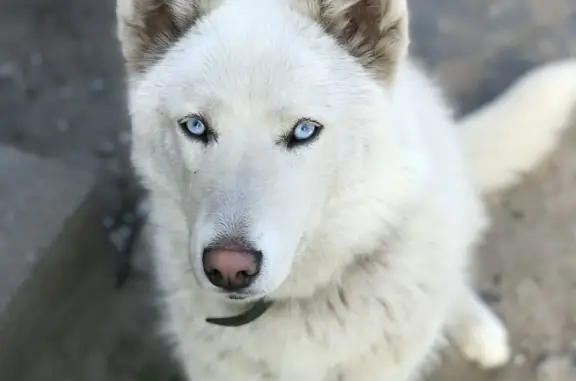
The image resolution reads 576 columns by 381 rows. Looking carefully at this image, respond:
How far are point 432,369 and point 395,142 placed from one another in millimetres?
1173

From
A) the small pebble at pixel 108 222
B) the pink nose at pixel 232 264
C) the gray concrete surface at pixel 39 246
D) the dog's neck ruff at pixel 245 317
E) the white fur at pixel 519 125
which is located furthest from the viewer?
the small pebble at pixel 108 222

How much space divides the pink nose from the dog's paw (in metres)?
1.30

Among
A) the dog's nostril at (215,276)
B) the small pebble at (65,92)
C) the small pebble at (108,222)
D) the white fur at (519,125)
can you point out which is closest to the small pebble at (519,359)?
the white fur at (519,125)

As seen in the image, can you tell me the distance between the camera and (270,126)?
1.68m

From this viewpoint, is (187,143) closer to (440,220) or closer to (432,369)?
(440,220)

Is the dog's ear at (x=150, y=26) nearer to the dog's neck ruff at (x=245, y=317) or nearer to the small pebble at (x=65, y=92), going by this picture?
the dog's neck ruff at (x=245, y=317)

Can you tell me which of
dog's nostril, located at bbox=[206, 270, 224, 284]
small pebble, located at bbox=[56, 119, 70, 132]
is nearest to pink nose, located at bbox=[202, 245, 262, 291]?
dog's nostril, located at bbox=[206, 270, 224, 284]

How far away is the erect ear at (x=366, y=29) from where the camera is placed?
175cm

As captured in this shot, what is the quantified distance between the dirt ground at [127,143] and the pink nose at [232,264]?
1274 mm

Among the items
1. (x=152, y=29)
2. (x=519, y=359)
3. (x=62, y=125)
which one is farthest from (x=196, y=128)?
(x=62, y=125)

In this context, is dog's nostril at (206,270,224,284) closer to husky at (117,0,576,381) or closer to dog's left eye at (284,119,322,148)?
husky at (117,0,576,381)

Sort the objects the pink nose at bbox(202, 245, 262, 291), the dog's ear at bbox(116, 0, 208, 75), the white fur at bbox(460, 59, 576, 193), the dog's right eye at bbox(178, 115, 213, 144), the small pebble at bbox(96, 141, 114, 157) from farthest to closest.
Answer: the small pebble at bbox(96, 141, 114, 157)
the white fur at bbox(460, 59, 576, 193)
the dog's ear at bbox(116, 0, 208, 75)
the dog's right eye at bbox(178, 115, 213, 144)
the pink nose at bbox(202, 245, 262, 291)

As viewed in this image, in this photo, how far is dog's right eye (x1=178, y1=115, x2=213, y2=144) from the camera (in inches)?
67.9

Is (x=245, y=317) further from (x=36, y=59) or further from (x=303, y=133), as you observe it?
(x=36, y=59)
